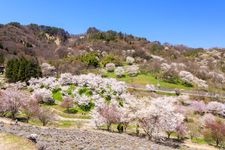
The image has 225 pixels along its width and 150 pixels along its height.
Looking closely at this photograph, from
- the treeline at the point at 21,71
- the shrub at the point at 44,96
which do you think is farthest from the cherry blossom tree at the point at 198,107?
the treeline at the point at 21,71

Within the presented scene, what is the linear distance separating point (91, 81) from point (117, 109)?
46.2 ft

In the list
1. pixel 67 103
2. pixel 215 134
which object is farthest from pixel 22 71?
pixel 215 134

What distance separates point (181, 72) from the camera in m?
79.7

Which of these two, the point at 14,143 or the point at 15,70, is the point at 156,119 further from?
the point at 15,70

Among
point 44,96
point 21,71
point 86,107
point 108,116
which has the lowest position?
point 108,116

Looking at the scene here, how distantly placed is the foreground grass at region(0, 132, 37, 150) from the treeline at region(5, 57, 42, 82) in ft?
129

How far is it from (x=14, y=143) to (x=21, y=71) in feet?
138

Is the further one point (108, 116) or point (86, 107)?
point (86, 107)

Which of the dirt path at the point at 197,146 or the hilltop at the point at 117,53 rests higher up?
the hilltop at the point at 117,53

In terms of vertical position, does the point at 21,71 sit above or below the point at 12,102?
above

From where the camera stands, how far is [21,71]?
2687 inches

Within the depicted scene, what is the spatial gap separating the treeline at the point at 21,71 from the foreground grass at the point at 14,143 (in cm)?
3920

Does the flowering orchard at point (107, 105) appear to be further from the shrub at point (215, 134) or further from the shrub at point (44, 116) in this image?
the shrub at point (215, 134)

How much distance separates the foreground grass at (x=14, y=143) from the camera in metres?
26.4
